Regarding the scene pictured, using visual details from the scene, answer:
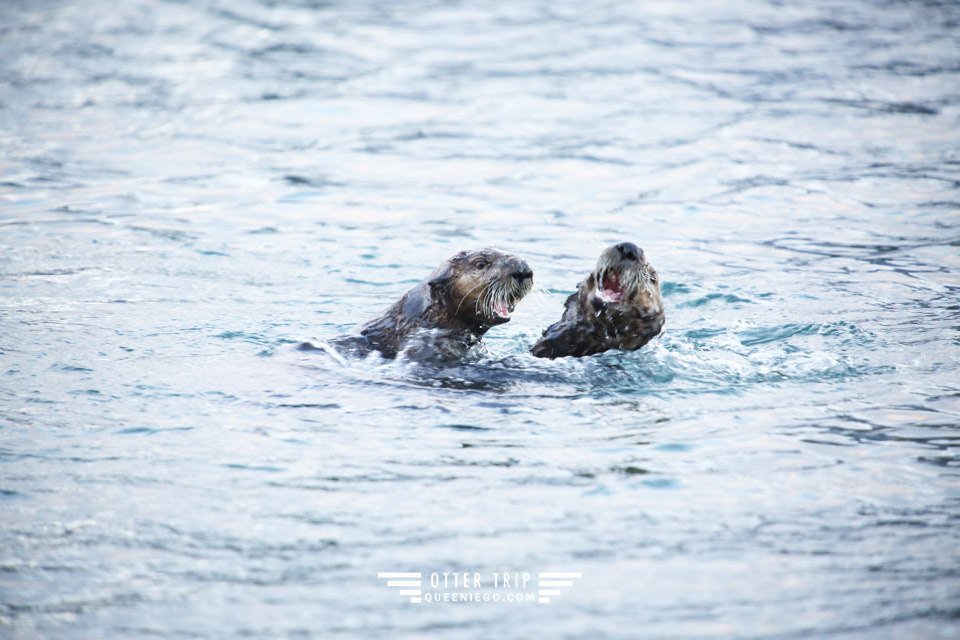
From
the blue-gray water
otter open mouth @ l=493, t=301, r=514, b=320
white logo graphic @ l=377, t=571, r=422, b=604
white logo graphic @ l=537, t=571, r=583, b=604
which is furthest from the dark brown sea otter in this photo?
white logo graphic @ l=377, t=571, r=422, b=604

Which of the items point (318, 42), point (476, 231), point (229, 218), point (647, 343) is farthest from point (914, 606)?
point (318, 42)

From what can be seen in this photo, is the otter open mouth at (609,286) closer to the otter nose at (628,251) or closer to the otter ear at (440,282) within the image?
the otter nose at (628,251)

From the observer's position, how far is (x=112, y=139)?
12.5m

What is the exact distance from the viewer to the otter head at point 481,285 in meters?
6.40

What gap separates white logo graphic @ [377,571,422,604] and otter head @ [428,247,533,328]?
248 centimetres

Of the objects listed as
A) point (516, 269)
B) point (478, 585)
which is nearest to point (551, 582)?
point (478, 585)

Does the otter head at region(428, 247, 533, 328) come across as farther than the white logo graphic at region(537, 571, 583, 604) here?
Yes

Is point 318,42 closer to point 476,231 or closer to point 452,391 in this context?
point 476,231

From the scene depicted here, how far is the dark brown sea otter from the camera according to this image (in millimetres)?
5930

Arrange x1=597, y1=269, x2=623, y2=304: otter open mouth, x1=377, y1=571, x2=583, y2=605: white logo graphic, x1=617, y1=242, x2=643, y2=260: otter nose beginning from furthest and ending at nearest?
x1=597, y1=269, x2=623, y2=304: otter open mouth, x1=617, y1=242, x2=643, y2=260: otter nose, x1=377, y1=571, x2=583, y2=605: white logo graphic

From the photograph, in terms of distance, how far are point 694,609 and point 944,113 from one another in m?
10.2

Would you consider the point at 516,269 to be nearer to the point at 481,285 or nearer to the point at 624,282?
the point at 481,285

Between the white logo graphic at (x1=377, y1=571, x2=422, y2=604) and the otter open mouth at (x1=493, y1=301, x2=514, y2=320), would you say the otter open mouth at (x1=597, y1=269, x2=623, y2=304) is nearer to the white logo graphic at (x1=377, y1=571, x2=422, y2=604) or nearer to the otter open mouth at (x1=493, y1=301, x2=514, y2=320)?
the otter open mouth at (x1=493, y1=301, x2=514, y2=320)

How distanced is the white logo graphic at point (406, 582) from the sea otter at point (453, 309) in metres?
2.38
